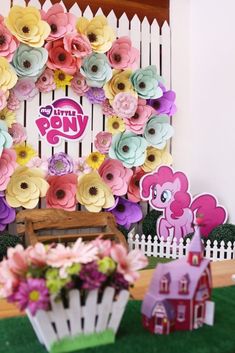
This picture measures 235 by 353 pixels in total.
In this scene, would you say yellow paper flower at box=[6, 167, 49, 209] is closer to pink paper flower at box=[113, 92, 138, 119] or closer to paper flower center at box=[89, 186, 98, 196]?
paper flower center at box=[89, 186, 98, 196]

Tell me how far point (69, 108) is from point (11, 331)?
2.18 metres

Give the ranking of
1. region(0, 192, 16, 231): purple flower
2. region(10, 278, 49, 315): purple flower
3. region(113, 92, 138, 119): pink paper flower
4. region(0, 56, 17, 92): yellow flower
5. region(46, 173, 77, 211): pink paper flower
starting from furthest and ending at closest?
region(113, 92, 138, 119): pink paper flower < region(46, 173, 77, 211): pink paper flower < region(0, 192, 16, 231): purple flower < region(0, 56, 17, 92): yellow flower < region(10, 278, 49, 315): purple flower

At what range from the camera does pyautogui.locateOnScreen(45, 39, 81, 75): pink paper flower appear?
3.04m

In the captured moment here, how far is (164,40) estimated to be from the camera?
3578 millimetres

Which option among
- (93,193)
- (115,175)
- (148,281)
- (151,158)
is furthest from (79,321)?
(151,158)

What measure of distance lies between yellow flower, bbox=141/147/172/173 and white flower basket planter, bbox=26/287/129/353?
2.25 metres

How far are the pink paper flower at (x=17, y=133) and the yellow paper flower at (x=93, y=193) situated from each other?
49 centimetres

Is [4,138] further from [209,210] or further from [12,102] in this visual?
[209,210]

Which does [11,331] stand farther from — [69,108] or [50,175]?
[69,108]

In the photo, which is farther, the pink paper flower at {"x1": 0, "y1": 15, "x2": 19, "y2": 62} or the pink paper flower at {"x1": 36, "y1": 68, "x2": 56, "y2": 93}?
the pink paper flower at {"x1": 36, "y1": 68, "x2": 56, "y2": 93}

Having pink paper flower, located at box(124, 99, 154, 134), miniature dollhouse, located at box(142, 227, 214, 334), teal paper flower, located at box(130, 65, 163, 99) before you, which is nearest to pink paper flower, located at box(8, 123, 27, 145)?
pink paper flower, located at box(124, 99, 154, 134)

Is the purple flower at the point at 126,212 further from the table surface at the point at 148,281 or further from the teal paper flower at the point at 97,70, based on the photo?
the table surface at the point at 148,281

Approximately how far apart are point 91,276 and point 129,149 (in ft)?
7.44

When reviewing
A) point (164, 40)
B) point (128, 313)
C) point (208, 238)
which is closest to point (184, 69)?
point (164, 40)
